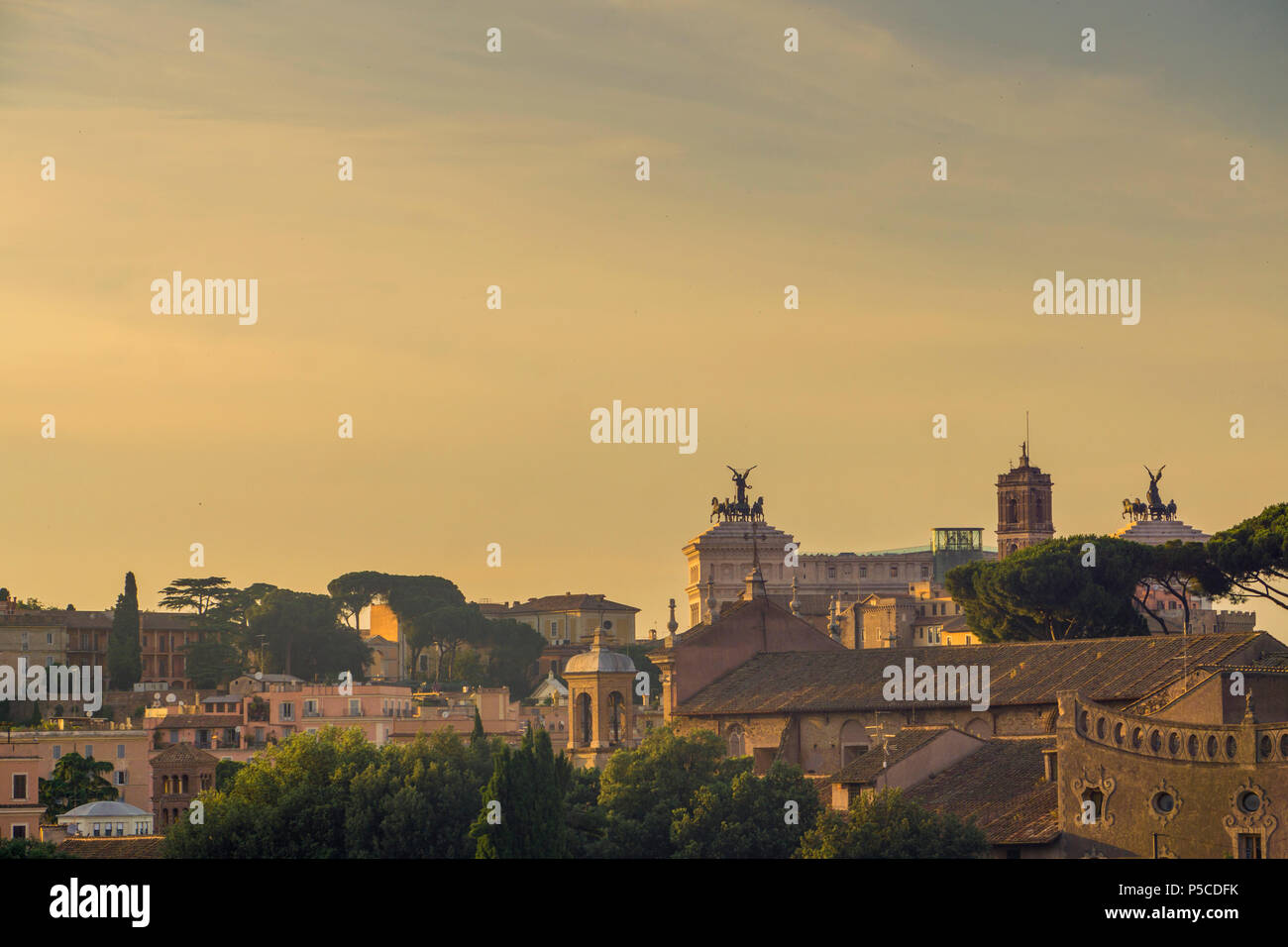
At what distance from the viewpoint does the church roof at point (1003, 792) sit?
46781 millimetres

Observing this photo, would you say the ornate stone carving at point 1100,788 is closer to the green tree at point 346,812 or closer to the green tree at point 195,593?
the green tree at point 346,812

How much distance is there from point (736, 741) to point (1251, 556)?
21.9 m

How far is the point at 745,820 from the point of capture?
4991 cm

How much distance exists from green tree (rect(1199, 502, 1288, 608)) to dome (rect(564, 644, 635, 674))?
22.1 metres

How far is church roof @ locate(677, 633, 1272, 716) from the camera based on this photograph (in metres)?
53.9

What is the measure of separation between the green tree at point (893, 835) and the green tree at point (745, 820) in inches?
136

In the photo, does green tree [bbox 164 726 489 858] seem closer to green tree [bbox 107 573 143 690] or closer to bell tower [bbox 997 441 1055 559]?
green tree [bbox 107 573 143 690]

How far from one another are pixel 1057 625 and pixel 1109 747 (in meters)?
37.8

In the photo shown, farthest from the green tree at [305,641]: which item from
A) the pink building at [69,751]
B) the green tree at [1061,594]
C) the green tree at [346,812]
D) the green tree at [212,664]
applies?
the green tree at [346,812]

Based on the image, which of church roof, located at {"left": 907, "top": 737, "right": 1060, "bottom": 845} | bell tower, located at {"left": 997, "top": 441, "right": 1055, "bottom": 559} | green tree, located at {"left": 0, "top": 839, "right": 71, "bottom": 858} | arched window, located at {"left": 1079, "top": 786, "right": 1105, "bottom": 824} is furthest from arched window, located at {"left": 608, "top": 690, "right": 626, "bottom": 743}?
bell tower, located at {"left": 997, "top": 441, "right": 1055, "bottom": 559}

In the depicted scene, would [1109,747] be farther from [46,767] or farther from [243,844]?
[46,767]

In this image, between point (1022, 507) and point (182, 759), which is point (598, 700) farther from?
point (1022, 507)

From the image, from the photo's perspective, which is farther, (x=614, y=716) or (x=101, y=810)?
(x=101, y=810)

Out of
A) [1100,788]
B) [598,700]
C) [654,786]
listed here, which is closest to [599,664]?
[598,700]
